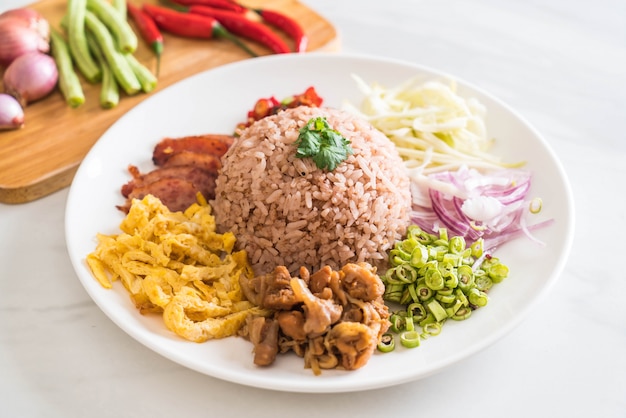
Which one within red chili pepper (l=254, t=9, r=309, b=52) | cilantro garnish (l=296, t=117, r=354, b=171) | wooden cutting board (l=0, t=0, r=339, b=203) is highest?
cilantro garnish (l=296, t=117, r=354, b=171)

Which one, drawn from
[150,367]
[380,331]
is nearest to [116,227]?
[150,367]

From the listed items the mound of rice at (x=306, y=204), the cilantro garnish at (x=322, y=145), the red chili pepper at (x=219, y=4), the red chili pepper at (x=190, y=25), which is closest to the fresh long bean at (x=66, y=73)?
the red chili pepper at (x=190, y=25)

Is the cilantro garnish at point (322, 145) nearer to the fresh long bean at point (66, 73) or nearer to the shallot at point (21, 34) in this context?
the fresh long bean at point (66, 73)

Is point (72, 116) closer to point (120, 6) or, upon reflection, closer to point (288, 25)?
point (120, 6)

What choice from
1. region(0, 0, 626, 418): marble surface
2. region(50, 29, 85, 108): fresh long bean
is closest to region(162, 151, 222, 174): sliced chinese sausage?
region(0, 0, 626, 418): marble surface

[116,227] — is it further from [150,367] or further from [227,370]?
[227,370]

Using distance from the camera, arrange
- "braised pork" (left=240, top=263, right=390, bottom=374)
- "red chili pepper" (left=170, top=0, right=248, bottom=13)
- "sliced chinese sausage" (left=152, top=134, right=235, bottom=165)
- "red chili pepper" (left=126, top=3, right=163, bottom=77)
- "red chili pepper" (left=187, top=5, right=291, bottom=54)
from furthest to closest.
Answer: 1. "red chili pepper" (left=170, top=0, right=248, bottom=13)
2. "red chili pepper" (left=187, top=5, right=291, bottom=54)
3. "red chili pepper" (left=126, top=3, right=163, bottom=77)
4. "sliced chinese sausage" (left=152, top=134, right=235, bottom=165)
5. "braised pork" (left=240, top=263, right=390, bottom=374)

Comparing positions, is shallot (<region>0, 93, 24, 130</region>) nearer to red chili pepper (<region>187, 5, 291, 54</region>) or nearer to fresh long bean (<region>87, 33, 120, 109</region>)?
fresh long bean (<region>87, 33, 120, 109</region>)
